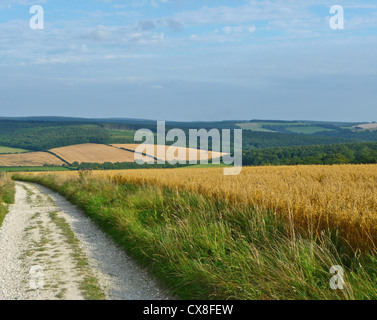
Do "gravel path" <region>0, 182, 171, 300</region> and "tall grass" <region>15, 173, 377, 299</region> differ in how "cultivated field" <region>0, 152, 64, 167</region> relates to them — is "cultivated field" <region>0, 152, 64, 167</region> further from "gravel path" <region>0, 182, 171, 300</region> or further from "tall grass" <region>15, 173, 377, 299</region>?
"tall grass" <region>15, 173, 377, 299</region>

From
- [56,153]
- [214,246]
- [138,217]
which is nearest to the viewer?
[214,246]

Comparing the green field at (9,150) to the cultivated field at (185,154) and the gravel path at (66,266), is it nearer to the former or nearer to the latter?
the cultivated field at (185,154)

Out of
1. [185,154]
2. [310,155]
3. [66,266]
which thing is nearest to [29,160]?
[185,154]

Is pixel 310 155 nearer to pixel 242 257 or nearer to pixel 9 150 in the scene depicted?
pixel 242 257

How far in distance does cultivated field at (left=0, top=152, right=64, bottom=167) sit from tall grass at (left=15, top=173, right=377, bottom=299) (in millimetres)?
85449

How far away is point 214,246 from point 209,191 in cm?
513

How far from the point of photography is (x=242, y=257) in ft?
20.9

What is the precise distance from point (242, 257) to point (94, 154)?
91.7 meters

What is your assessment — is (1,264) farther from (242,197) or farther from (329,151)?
(329,151)

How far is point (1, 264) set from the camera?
8742 mm


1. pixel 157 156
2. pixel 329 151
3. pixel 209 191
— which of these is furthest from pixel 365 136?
pixel 209 191

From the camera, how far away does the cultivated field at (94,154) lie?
88806mm

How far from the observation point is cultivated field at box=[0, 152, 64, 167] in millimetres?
91044
